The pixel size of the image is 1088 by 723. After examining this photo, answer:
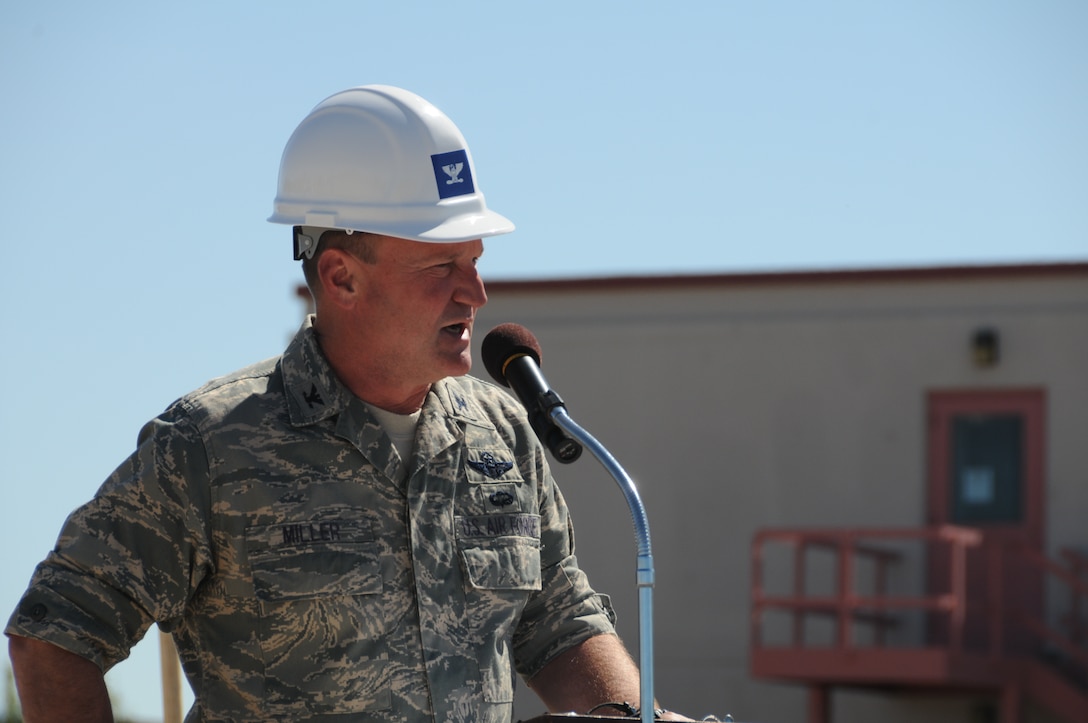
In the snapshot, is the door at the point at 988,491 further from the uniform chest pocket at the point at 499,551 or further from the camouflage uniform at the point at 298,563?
the camouflage uniform at the point at 298,563

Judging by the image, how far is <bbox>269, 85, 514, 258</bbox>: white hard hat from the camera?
12.6 ft

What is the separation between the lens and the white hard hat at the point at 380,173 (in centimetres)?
384

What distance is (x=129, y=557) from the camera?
3.43 metres

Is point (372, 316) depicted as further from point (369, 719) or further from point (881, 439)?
point (881, 439)

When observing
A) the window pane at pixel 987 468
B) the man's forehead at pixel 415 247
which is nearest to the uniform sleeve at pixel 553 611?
the man's forehead at pixel 415 247

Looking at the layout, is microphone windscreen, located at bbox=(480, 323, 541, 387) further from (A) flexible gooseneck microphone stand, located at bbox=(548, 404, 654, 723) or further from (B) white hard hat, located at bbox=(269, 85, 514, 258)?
(A) flexible gooseneck microphone stand, located at bbox=(548, 404, 654, 723)

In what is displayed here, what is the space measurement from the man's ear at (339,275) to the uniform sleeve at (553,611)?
0.66 meters

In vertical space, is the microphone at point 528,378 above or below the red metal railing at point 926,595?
above

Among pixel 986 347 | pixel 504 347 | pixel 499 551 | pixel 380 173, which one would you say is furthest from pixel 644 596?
pixel 986 347

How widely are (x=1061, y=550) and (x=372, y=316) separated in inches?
537

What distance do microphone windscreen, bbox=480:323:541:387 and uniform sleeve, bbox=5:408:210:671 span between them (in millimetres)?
612

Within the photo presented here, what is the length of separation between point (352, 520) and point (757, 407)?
13968 millimetres

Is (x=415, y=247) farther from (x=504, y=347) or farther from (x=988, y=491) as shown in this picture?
(x=988, y=491)

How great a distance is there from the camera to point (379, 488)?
3783 millimetres
